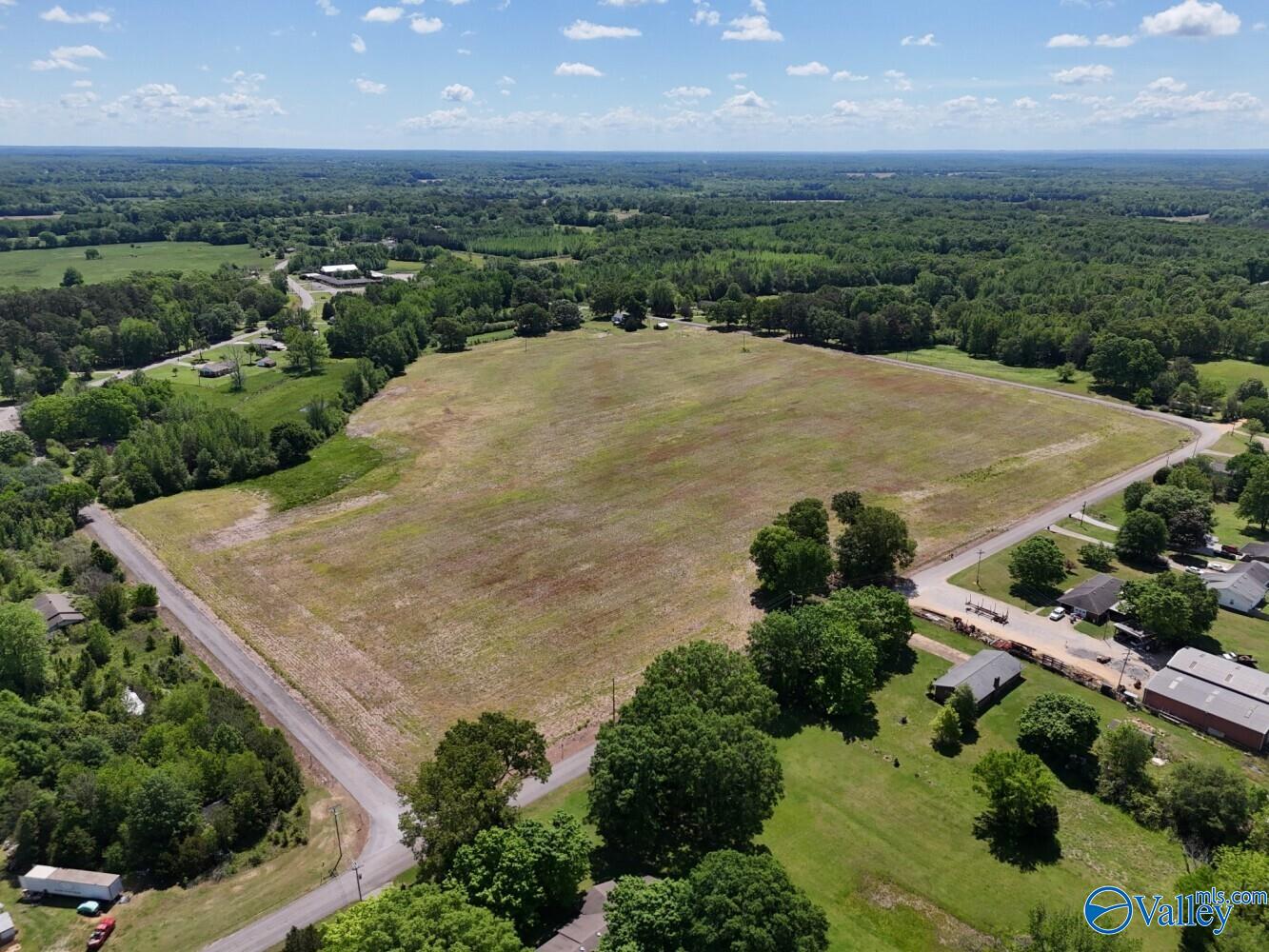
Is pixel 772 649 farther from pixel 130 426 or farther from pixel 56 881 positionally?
pixel 130 426

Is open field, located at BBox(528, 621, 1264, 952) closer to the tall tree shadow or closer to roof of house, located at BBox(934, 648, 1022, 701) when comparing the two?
the tall tree shadow

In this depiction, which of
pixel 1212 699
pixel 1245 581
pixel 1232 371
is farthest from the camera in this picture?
Answer: pixel 1232 371

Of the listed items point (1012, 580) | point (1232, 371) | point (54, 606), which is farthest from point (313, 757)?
point (1232, 371)

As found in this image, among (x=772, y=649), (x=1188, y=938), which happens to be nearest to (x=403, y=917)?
(x=772, y=649)

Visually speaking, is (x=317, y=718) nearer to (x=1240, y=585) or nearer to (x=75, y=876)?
(x=75, y=876)

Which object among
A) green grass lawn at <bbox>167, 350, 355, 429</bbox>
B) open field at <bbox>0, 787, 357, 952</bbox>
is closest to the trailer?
open field at <bbox>0, 787, 357, 952</bbox>

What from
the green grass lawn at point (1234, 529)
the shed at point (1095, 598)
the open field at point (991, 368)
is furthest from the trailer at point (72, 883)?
the open field at point (991, 368)
